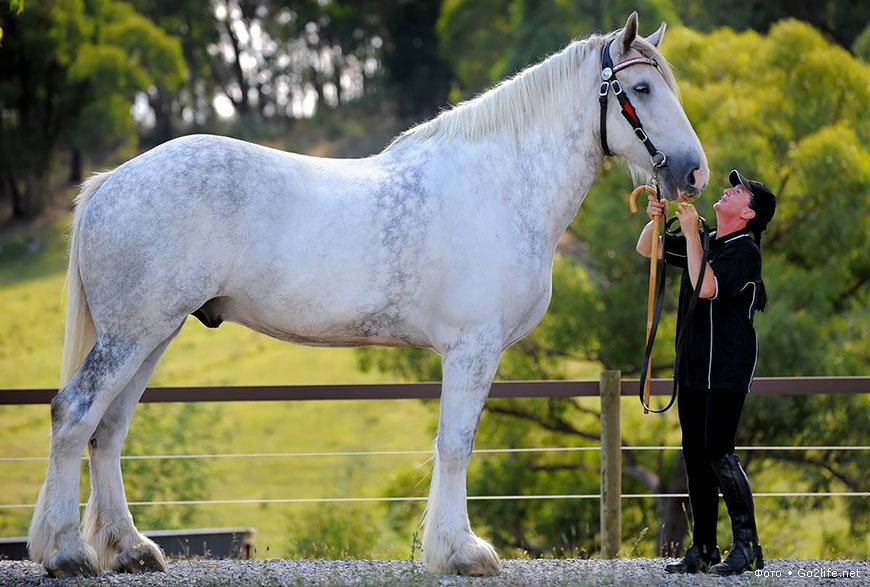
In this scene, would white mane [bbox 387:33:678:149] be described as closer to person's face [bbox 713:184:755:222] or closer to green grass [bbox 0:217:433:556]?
person's face [bbox 713:184:755:222]

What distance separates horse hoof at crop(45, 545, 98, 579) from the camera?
13.2 feet

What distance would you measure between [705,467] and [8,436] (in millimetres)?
21379

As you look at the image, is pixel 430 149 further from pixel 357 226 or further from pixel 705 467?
pixel 705 467

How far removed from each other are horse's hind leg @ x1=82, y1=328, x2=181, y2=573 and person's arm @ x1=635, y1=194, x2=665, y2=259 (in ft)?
7.41

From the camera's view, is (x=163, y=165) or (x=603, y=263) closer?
(x=163, y=165)

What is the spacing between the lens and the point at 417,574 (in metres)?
4.21

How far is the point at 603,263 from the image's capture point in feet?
47.0

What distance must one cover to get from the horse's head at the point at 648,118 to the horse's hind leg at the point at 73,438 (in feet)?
7.53

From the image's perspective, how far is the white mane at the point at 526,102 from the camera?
446 cm

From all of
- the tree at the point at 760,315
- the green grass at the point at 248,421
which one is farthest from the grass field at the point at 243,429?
the tree at the point at 760,315

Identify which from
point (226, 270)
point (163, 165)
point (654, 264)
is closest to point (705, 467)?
point (654, 264)

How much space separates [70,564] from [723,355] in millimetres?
2926

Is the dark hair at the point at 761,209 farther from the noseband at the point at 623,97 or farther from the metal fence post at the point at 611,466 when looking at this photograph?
the metal fence post at the point at 611,466

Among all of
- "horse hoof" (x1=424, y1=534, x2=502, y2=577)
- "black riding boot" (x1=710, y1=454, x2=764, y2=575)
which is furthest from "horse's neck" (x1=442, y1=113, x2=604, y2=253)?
"horse hoof" (x1=424, y1=534, x2=502, y2=577)
